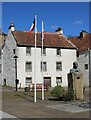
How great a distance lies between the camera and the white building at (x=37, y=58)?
42.7 metres

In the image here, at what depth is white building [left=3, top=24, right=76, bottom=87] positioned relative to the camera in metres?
42.7

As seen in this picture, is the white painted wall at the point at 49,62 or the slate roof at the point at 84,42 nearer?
the white painted wall at the point at 49,62

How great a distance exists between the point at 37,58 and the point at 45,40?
395cm

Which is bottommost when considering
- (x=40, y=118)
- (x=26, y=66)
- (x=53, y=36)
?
(x=40, y=118)

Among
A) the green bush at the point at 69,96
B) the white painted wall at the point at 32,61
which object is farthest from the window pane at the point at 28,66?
the green bush at the point at 69,96

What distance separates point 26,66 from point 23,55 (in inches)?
67.2

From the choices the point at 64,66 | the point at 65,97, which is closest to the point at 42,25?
the point at 65,97

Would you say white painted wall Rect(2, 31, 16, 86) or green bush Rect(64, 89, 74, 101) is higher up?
white painted wall Rect(2, 31, 16, 86)

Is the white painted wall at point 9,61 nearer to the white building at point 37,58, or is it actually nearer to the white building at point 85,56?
the white building at point 37,58

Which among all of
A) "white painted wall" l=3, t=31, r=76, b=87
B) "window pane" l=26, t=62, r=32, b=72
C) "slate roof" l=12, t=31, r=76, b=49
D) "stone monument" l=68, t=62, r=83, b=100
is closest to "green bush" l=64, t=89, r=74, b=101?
"stone monument" l=68, t=62, r=83, b=100

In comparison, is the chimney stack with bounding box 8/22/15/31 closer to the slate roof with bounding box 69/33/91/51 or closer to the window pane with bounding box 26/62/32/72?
the window pane with bounding box 26/62/32/72

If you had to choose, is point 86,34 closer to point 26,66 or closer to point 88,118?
point 26,66

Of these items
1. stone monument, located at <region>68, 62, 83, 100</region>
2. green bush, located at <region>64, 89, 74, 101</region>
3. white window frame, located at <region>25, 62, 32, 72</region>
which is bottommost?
green bush, located at <region>64, 89, 74, 101</region>

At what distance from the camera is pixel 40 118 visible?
13.2m
